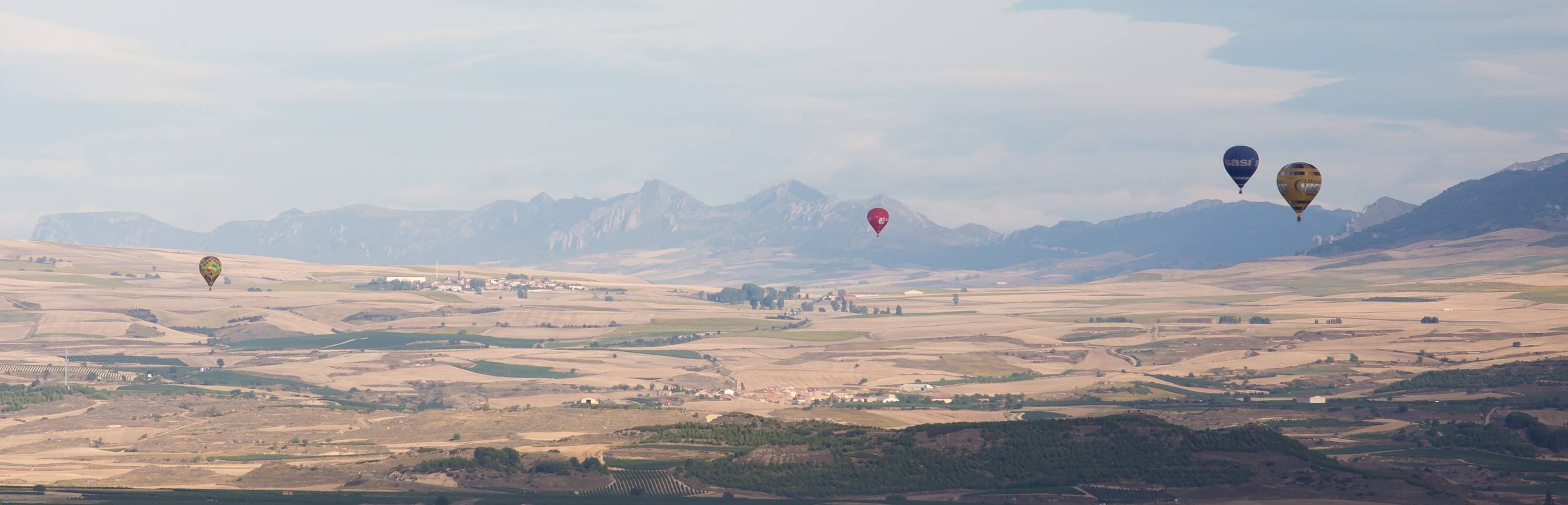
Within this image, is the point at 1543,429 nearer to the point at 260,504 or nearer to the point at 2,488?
the point at 260,504

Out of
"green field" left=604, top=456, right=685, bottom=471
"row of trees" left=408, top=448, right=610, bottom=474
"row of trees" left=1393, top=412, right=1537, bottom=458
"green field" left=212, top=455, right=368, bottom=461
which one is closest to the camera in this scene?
"row of trees" left=408, top=448, right=610, bottom=474

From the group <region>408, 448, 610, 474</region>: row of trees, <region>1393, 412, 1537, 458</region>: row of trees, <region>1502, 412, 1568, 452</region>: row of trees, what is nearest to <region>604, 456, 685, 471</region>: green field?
<region>408, 448, 610, 474</region>: row of trees

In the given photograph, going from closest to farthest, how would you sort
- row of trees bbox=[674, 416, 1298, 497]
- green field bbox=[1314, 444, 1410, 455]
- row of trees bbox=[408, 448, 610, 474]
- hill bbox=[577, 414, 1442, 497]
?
1. hill bbox=[577, 414, 1442, 497]
2. row of trees bbox=[674, 416, 1298, 497]
3. row of trees bbox=[408, 448, 610, 474]
4. green field bbox=[1314, 444, 1410, 455]

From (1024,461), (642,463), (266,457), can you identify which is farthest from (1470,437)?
(266,457)

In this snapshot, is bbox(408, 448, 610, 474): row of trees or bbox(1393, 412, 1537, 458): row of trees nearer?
bbox(408, 448, 610, 474): row of trees

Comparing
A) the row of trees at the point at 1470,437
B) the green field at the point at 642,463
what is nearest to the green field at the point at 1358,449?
the row of trees at the point at 1470,437

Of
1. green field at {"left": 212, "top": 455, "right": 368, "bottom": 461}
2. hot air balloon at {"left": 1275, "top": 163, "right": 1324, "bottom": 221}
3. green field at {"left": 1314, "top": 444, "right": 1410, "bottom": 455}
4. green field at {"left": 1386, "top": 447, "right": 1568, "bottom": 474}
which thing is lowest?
green field at {"left": 1386, "top": 447, "right": 1568, "bottom": 474}

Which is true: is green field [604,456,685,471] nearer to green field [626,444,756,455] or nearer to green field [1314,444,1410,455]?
green field [626,444,756,455]

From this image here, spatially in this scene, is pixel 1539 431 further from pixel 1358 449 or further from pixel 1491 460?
pixel 1358 449

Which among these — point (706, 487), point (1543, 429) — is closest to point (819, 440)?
point (706, 487)
